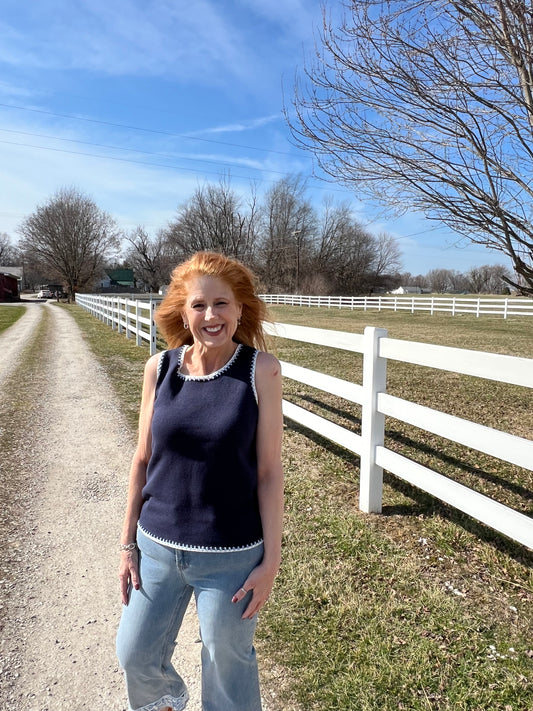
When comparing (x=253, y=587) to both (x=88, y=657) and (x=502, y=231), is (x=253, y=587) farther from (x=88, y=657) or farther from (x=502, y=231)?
(x=502, y=231)

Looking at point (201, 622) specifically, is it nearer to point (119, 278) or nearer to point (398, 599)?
point (398, 599)

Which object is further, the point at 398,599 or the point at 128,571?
the point at 398,599

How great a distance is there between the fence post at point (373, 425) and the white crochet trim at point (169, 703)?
219 cm

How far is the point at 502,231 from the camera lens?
3.56 meters

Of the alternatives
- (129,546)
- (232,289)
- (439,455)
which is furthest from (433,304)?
(129,546)

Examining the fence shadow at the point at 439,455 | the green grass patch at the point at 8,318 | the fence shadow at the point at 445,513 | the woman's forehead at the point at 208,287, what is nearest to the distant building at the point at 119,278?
the green grass patch at the point at 8,318

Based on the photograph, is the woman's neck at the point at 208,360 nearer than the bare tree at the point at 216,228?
Yes

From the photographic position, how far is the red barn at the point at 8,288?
57562 mm

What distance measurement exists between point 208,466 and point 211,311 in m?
0.50

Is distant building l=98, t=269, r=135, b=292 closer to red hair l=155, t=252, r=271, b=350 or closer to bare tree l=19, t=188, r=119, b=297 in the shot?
bare tree l=19, t=188, r=119, b=297

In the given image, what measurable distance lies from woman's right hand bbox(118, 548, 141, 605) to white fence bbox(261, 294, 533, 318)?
21855 millimetres

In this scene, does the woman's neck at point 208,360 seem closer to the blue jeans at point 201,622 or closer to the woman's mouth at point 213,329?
the woman's mouth at point 213,329

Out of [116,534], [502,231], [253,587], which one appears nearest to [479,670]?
[253,587]

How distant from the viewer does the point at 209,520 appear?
4.75 feet
